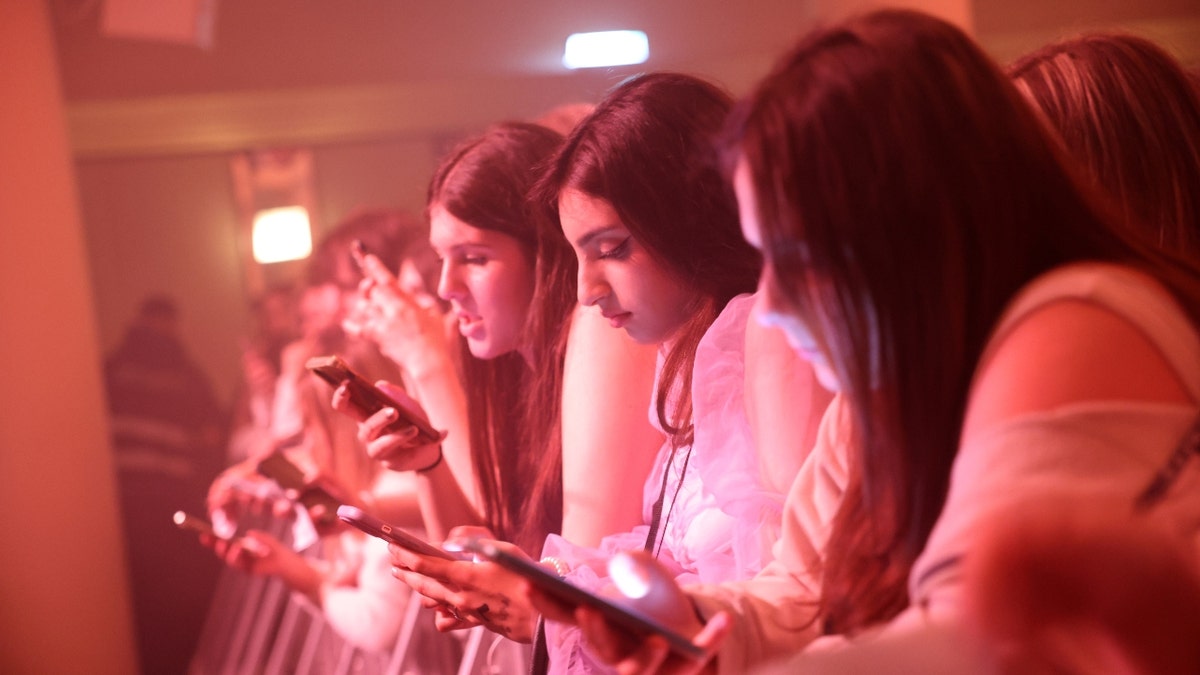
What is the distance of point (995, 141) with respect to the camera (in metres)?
0.82

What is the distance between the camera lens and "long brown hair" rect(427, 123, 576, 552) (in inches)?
69.6

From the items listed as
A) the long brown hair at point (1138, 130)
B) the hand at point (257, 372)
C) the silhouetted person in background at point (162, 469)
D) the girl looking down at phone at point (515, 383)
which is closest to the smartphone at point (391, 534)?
the girl looking down at phone at point (515, 383)

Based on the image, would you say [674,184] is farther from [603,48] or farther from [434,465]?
[603,48]

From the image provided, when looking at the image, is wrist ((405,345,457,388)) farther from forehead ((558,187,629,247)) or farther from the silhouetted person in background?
the silhouetted person in background

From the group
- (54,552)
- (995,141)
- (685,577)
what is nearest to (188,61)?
(54,552)

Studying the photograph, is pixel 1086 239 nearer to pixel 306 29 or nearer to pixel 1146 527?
pixel 1146 527

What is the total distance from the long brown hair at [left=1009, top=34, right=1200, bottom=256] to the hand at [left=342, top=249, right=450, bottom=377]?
3.79 feet

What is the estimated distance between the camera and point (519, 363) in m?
1.92

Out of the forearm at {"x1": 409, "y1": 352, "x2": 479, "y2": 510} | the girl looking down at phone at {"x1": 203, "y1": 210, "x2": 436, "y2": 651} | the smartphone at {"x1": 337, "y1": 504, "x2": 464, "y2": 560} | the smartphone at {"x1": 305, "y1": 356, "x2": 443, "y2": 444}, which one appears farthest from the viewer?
the girl looking down at phone at {"x1": 203, "y1": 210, "x2": 436, "y2": 651}

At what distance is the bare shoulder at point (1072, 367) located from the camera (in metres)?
0.72

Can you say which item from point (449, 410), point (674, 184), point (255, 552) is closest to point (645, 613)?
point (674, 184)

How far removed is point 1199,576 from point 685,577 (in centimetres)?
89

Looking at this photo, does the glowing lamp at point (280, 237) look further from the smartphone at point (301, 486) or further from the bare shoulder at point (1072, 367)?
the bare shoulder at point (1072, 367)

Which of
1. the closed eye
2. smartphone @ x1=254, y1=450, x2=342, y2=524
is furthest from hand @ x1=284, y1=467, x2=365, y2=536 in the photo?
the closed eye
